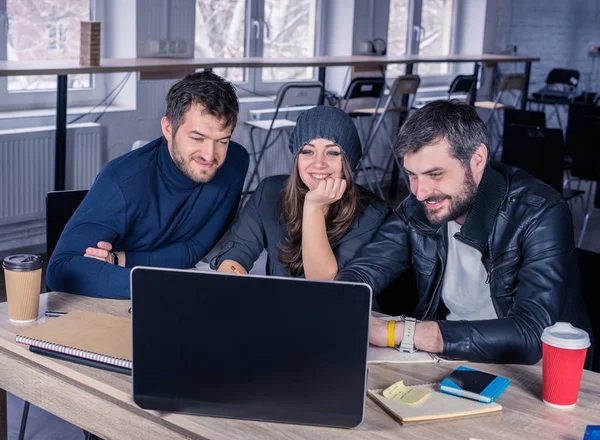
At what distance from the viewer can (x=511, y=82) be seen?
754 centimetres

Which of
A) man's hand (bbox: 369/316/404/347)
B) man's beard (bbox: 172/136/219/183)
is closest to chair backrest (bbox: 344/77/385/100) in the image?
man's beard (bbox: 172/136/219/183)

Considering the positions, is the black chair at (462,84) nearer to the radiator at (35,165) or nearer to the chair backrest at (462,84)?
the chair backrest at (462,84)

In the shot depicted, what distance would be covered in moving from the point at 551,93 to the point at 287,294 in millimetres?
8342

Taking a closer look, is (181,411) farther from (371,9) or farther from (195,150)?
(371,9)

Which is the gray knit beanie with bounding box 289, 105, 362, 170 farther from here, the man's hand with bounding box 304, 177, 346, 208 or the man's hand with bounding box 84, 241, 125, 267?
the man's hand with bounding box 84, 241, 125, 267

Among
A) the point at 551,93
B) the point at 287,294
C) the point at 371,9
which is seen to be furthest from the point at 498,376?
the point at 551,93

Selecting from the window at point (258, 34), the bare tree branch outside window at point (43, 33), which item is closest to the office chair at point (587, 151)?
the window at point (258, 34)

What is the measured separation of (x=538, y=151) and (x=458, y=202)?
9.44 ft

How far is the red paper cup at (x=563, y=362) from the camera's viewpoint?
1.39 m

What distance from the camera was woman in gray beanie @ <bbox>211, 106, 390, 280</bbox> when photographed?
6.96ft

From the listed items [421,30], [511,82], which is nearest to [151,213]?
[511,82]

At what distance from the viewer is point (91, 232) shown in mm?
2088

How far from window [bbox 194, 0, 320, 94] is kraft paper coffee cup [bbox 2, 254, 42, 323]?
4413 mm

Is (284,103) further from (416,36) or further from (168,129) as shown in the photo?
(168,129)
